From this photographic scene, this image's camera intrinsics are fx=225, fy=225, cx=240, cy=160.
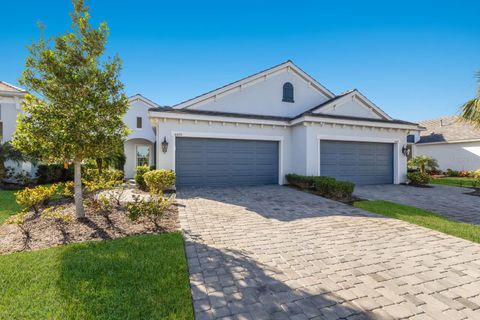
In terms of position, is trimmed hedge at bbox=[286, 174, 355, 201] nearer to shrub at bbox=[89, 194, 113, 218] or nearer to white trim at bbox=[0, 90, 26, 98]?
shrub at bbox=[89, 194, 113, 218]

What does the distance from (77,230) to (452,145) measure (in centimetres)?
3055

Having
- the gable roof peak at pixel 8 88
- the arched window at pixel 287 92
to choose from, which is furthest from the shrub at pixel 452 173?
the gable roof peak at pixel 8 88

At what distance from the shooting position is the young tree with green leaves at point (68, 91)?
5.30m

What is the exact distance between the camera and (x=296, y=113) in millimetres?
14539

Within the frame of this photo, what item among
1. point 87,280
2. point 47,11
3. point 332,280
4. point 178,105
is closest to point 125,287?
point 87,280

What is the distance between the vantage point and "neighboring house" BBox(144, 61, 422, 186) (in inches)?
464

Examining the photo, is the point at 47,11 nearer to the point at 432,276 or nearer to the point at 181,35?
the point at 181,35

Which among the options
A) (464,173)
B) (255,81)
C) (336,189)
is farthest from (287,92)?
(464,173)

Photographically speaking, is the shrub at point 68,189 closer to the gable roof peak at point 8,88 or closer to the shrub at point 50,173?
the shrub at point 50,173

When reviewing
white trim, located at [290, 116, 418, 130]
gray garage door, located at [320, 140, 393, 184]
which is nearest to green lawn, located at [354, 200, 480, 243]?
gray garage door, located at [320, 140, 393, 184]

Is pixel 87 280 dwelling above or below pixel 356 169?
below

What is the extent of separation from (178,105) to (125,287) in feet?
35.4

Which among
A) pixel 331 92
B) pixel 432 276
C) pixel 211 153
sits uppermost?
pixel 331 92

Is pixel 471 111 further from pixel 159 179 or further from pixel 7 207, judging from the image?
pixel 7 207
